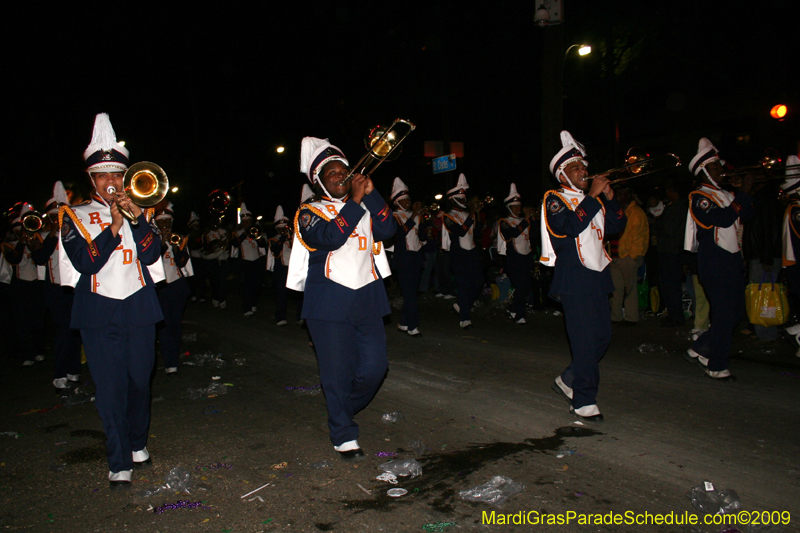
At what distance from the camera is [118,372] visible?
398 centimetres

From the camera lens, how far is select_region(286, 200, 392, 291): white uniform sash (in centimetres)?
427

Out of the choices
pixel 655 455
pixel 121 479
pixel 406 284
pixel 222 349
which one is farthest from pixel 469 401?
pixel 222 349

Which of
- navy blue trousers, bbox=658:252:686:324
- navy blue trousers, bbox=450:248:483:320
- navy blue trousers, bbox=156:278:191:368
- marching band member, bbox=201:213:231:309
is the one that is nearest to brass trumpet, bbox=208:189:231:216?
marching band member, bbox=201:213:231:309

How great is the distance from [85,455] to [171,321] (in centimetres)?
294

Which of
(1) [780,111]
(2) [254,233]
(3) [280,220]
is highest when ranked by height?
(1) [780,111]

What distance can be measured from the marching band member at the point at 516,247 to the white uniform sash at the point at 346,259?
6.14 meters

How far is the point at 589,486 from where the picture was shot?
3.61 m

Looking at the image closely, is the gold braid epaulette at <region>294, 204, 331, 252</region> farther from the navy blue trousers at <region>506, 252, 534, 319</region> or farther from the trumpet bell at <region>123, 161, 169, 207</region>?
the navy blue trousers at <region>506, 252, 534, 319</region>

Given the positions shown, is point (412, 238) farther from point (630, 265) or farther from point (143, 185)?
point (143, 185)

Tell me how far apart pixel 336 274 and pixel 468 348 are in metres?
4.25

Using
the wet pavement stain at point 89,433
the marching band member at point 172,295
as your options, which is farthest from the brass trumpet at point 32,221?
the wet pavement stain at point 89,433

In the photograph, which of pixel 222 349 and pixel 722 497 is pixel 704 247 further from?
pixel 222 349

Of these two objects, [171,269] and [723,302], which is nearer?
[723,302]

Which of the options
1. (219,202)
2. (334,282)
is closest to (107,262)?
(334,282)
